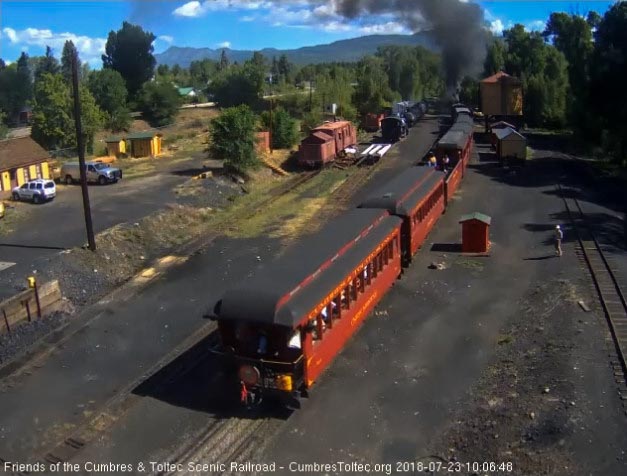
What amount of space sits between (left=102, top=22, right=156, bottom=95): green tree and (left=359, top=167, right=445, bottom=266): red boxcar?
6988 centimetres

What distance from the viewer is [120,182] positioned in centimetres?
4125

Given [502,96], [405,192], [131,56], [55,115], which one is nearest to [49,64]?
[131,56]

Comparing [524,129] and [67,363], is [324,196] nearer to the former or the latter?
[67,363]

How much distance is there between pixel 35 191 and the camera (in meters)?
35.1

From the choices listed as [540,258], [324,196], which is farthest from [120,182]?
[540,258]

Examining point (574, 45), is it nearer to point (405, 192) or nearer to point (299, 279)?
point (405, 192)

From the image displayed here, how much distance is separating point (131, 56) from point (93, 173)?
175 ft

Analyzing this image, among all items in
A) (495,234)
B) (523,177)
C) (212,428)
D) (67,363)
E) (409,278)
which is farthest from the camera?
(523,177)

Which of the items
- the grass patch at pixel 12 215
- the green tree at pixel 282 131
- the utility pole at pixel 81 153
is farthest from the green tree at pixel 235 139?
the utility pole at pixel 81 153

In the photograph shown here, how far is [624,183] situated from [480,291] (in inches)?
896

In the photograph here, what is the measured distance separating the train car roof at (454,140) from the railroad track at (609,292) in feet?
30.8

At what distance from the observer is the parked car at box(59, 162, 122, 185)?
40.5 m

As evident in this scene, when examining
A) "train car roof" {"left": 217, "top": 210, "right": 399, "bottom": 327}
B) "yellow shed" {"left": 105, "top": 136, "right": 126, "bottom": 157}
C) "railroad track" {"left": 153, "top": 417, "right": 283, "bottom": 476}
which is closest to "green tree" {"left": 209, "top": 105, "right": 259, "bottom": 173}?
"yellow shed" {"left": 105, "top": 136, "right": 126, "bottom": 157}

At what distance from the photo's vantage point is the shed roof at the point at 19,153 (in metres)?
37.5
